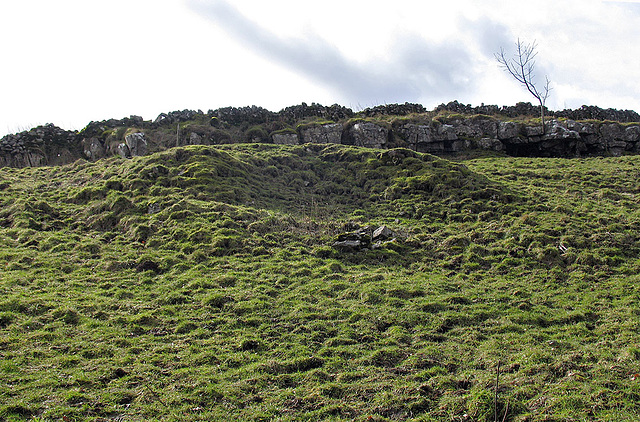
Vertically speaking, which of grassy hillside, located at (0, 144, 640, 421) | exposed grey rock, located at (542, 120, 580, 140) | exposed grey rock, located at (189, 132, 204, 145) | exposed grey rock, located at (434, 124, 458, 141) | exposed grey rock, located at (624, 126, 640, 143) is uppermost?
exposed grey rock, located at (189, 132, 204, 145)

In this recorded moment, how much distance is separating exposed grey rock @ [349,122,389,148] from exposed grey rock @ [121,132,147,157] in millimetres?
26182

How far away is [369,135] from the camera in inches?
2053

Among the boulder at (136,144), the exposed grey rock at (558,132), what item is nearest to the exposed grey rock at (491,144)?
the exposed grey rock at (558,132)

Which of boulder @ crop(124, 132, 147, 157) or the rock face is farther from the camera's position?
the rock face

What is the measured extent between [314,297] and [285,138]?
3618 cm

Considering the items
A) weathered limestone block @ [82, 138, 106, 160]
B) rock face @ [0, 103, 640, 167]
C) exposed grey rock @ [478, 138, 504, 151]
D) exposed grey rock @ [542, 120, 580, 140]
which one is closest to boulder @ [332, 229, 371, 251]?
rock face @ [0, 103, 640, 167]

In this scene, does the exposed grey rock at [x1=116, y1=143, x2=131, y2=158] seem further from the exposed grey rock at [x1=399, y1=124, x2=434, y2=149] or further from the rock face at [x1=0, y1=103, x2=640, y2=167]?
the exposed grey rock at [x1=399, y1=124, x2=434, y2=149]

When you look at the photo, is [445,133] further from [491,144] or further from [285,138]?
[285,138]

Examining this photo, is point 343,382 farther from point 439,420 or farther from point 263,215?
point 263,215

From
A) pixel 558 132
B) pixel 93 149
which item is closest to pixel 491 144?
pixel 558 132

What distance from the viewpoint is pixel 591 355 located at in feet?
39.8

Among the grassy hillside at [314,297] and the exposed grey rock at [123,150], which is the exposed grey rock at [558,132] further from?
Answer: the exposed grey rock at [123,150]

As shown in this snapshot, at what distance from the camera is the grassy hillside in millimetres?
10953

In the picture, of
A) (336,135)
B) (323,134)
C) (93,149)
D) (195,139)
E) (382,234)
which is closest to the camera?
(382,234)
